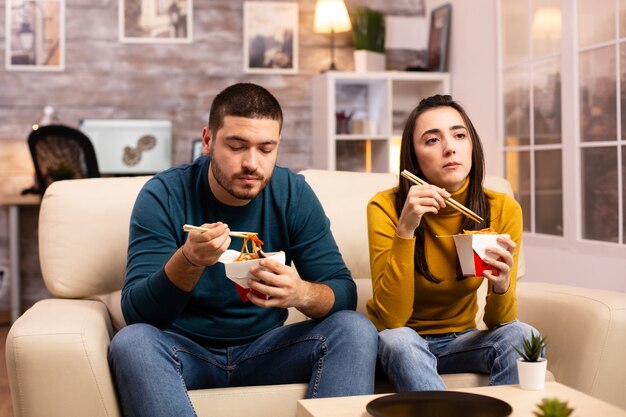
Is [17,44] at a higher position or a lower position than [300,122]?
higher

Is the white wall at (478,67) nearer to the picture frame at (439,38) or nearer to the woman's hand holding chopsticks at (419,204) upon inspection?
the picture frame at (439,38)

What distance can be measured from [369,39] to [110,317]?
12.4 feet

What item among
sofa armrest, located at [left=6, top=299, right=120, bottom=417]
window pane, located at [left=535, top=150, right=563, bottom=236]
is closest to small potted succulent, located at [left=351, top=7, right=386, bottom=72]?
window pane, located at [left=535, top=150, right=563, bottom=236]

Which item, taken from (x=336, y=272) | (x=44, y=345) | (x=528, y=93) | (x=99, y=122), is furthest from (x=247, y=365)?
(x=99, y=122)

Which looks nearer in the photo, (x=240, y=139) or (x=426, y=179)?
(x=240, y=139)

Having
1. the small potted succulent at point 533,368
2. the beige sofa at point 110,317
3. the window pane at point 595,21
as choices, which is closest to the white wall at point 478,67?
the window pane at point 595,21

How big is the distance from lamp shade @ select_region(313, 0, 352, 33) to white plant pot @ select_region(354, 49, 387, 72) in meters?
0.19

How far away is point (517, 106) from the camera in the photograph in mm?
4672

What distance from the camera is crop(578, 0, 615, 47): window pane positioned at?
3797 millimetres

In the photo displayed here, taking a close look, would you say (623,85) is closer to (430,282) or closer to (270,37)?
(430,282)

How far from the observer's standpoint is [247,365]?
80.0 inches

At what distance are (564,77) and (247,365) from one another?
2725 mm

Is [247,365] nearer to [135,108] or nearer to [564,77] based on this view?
[564,77]

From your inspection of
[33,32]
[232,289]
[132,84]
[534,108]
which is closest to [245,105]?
[232,289]
